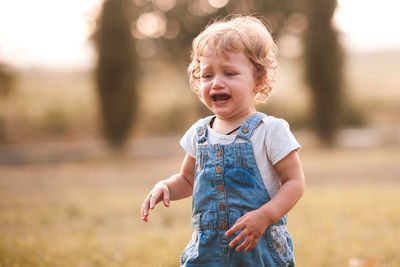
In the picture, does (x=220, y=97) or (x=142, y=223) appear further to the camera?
(x=142, y=223)

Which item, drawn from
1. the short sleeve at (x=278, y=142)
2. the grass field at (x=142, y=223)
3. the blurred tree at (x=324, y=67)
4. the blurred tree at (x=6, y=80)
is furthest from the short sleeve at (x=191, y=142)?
the blurred tree at (x=6, y=80)

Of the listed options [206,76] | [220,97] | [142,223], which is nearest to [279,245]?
[220,97]

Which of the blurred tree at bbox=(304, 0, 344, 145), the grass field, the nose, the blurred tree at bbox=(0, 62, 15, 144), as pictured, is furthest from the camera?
the blurred tree at bbox=(304, 0, 344, 145)

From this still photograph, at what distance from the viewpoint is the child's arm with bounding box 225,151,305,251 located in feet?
6.45

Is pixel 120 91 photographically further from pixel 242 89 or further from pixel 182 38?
pixel 242 89

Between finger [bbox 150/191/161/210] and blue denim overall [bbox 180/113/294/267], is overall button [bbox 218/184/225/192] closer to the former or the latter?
blue denim overall [bbox 180/113/294/267]

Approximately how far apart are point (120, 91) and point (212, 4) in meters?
7.83

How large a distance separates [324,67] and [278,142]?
13887 millimetres

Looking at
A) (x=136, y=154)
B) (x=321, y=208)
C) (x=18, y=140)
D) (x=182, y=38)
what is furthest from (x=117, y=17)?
(x=321, y=208)

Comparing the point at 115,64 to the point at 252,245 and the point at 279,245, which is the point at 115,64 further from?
the point at 252,245

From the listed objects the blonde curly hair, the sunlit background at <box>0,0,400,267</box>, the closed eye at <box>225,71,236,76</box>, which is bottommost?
the sunlit background at <box>0,0,400,267</box>

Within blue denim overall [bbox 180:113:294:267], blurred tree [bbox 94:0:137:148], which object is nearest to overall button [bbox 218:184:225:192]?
blue denim overall [bbox 180:113:294:267]

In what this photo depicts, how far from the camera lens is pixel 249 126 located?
7.12ft

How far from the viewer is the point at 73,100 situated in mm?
22688
